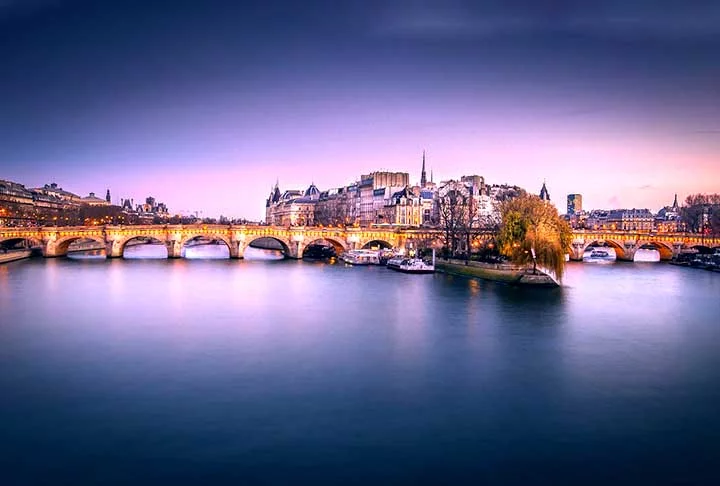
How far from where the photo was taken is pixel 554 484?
45.6 feet

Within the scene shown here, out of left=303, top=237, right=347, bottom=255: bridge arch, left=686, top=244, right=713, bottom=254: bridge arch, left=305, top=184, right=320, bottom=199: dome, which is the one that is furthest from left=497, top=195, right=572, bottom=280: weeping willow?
left=305, top=184, right=320, bottom=199: dome

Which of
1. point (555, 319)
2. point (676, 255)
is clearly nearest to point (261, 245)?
point (676, 255)

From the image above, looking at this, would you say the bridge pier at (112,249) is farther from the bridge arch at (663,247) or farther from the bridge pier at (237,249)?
the bridge arch at (663,247)

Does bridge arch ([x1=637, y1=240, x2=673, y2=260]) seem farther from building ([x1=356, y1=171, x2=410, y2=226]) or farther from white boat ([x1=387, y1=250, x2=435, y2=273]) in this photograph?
building ([x1=356, y1=171, x2=410, y2=226])

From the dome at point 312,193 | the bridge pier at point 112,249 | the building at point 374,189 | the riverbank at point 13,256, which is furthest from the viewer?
the dome at point 312,193

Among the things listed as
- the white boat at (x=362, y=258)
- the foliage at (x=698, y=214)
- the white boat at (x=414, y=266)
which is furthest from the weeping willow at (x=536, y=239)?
the foliage at (x=698, y=214)

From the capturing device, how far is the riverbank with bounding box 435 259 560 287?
162ft

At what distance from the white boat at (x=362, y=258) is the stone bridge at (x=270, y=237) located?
624 centimetres

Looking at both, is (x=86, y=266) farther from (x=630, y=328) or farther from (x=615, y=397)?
(x=615, y=397)

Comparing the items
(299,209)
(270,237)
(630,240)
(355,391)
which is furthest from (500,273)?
(299,209)

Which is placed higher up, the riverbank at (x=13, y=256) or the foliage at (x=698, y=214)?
the foliage at (x=698, y=214)

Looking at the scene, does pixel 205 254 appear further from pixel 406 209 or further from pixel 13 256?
pixel 406 209

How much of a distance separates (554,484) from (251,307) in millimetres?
27072

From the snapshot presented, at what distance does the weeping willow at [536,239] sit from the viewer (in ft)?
158
